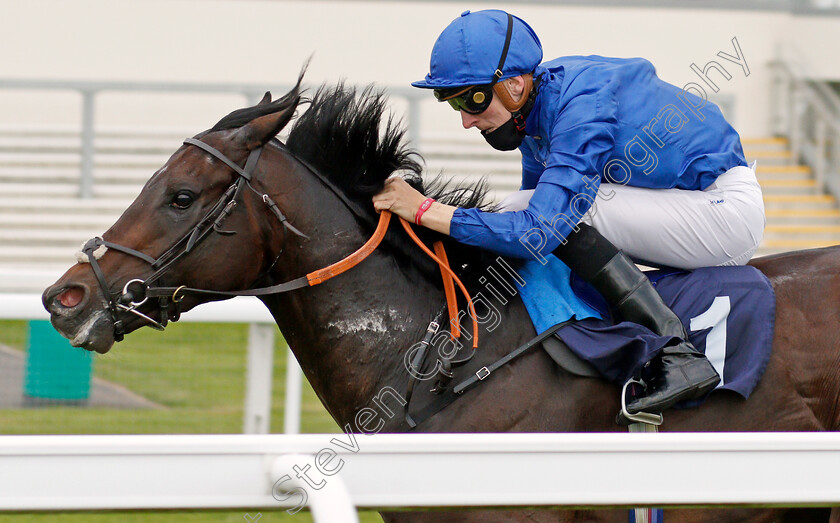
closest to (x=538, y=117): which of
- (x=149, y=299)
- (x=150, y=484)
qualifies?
(x=149, y=299)

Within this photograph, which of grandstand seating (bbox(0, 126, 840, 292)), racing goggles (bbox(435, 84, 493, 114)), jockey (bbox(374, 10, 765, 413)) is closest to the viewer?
jockey (bbox(374, 10, 765, 413))

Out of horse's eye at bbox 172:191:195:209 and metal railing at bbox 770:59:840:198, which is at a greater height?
horse's eye at bbox 172:191:195:209

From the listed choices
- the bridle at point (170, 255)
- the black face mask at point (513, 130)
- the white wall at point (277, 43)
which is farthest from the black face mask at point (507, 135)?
the white wall at point (277, 43)

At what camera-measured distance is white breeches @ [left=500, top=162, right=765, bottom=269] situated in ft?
8.34

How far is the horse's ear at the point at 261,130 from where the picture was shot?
8.23 ft

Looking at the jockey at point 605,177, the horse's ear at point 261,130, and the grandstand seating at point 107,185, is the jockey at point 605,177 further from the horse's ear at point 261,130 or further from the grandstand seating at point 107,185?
the grandstand seating at point 107,185

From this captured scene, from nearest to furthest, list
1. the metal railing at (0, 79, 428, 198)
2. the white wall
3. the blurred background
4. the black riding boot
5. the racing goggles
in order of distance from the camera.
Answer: the black riding boot, the racing goggles, the metal railing at (0, 79, 428, 198), the blurred background, the white wall

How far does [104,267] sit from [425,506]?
1.27 metres

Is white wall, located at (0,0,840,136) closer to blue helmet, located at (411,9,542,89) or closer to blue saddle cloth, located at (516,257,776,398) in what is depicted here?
blue helmet, located at (411,9,542,89)

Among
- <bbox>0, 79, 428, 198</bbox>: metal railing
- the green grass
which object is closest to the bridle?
the green grass

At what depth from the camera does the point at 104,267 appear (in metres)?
2.37

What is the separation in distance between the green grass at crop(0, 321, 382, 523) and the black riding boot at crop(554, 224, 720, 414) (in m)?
2.84

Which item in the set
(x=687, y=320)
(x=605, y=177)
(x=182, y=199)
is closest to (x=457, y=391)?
(x=687, y=320)

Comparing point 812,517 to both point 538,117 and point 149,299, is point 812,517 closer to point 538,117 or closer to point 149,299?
point 538,117
